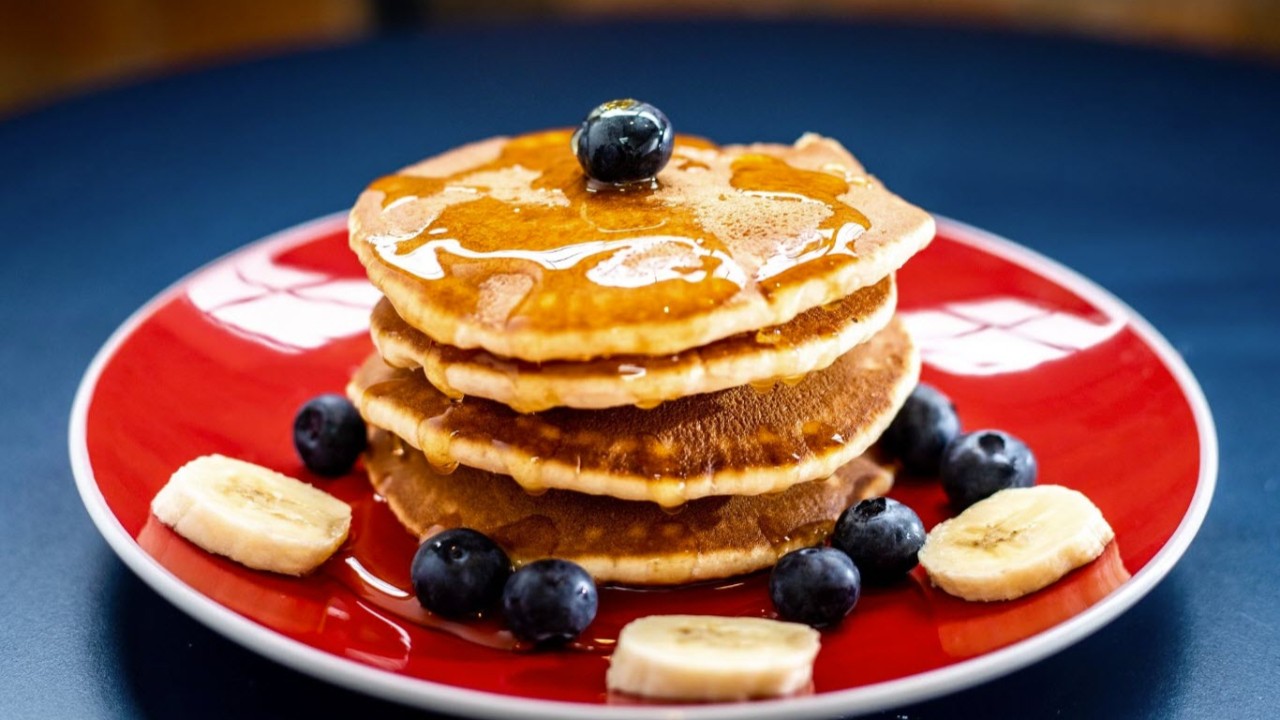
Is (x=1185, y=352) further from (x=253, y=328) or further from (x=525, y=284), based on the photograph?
(x=253, y=328)

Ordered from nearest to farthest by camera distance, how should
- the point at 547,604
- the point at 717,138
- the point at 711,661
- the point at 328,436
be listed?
the point at 711,661
the point at 547,604
the point at 328,436
the point at 717,138

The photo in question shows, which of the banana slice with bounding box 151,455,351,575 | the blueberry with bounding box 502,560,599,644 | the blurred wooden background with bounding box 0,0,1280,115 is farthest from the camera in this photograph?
the blurred wooden background with bounding box 0,0,1280,115

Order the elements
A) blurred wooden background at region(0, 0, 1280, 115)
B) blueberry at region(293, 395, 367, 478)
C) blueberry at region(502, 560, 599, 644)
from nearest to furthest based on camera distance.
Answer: blueberry at region(502, 560, 599, 644) → blueberry at region(293, 395, 367, 478) → blurred wooden background at region(0, 0, 1280, 115)

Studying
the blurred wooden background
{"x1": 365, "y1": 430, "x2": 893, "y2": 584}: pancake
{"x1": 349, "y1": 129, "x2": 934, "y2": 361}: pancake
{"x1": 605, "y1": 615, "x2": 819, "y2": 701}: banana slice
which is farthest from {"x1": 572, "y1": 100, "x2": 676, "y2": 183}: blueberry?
the blurred wooden background

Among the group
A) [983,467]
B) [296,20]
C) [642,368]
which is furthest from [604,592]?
[296,20]

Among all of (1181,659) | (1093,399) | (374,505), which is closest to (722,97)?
(1093,399)

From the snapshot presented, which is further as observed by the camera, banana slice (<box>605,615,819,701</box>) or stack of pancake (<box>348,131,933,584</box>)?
stack of pancake (<box>348,131,933,584</box>)

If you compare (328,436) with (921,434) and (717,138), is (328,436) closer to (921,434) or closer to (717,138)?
(921,434)

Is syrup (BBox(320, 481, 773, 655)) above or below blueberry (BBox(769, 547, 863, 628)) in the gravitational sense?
below

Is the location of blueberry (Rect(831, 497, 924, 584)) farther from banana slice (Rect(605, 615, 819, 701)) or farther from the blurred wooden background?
the blurred wooden background
